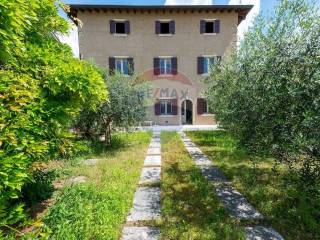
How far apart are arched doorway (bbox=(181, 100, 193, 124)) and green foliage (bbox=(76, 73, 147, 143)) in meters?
10.4

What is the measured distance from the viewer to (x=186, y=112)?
20844 millimetres

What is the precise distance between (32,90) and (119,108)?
643 centimetres

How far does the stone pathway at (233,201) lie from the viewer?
149 inches

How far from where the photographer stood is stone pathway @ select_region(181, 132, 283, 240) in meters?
3.79

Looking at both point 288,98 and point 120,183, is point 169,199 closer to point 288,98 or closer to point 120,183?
point 120,183

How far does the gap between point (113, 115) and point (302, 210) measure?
23.4 ft

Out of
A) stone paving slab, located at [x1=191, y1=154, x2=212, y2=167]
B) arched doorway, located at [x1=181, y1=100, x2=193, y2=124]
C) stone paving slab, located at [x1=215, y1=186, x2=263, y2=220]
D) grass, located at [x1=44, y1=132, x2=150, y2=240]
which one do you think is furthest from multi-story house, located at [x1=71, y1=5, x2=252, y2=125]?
stone paving slab, located at [x1=215, y1=186, x2=263, y2=220]

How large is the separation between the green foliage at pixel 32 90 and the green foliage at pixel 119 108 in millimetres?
5038

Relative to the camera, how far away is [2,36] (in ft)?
7.77

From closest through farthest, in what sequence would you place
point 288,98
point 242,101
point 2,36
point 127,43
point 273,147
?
point 2,36, point 288,98, point 273,147, point 242,101, point 127,43

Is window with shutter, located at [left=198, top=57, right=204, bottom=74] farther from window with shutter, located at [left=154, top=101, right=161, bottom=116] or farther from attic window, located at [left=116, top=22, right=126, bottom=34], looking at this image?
attic window, located at [left=116, top=22, right=126, bottom=34]

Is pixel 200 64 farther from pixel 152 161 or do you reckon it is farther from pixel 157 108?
pixel 152 161

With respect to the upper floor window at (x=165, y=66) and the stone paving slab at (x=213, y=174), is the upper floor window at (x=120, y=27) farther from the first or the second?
the stone paving slab at (x=213, y=174)

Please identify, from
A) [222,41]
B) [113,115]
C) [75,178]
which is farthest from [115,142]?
[222,41]
